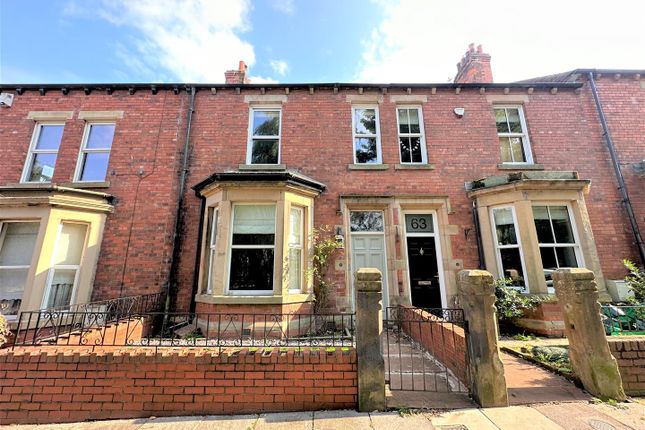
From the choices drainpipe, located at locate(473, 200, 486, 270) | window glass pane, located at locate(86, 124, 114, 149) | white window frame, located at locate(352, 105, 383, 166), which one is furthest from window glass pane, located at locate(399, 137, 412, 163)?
window glass pane, located at locate(86, 124, 114, 149)

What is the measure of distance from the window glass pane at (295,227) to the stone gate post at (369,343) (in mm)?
3513

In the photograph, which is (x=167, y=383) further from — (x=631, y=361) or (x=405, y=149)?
(x=405, y=149)

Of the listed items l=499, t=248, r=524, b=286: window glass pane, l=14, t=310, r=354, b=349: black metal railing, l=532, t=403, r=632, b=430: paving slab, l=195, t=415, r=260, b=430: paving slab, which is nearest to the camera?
l=532, t=403, r=632, b=430: paving slab

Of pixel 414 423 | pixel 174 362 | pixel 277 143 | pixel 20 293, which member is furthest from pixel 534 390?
pixel 20 293

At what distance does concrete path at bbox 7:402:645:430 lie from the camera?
2.96m

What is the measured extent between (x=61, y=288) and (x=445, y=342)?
28.3 ft

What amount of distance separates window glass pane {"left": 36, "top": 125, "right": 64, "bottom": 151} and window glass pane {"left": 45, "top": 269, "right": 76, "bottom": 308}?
422 centimetres

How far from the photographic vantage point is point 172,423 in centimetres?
317

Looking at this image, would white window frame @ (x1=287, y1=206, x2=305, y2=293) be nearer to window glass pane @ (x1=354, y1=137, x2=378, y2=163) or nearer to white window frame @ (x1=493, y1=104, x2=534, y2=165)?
window glass pane @ (x1=354, y1=137, x2=378, y2=163)

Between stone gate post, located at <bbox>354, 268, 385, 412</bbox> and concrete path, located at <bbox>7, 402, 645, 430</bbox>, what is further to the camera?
stone gate post, located at <bbox>354, 268, 385, 412</bbox>

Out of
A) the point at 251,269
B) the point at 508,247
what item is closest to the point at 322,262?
the point at 251,269

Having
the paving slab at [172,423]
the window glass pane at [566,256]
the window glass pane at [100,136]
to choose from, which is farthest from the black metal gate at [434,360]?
the window glass pane at [100,136]

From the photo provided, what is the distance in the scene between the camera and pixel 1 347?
3771mm

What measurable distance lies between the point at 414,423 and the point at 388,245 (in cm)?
477
